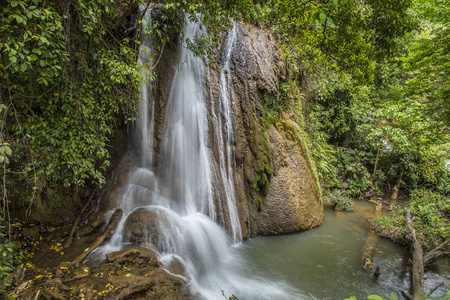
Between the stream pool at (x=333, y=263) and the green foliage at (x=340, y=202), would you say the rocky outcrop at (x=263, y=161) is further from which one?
the green foliage at (x=340, y=202)

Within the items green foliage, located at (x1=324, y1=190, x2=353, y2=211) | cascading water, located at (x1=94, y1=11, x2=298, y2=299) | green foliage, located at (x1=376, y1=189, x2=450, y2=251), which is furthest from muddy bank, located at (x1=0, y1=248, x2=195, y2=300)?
green foliage, located at (x1=324, y1=190, x2=353, y2=211)

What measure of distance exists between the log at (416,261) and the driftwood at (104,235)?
5.72 metres

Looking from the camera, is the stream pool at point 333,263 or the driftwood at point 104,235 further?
the stream pool at point 333,263

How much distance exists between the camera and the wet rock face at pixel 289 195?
24.3 ft

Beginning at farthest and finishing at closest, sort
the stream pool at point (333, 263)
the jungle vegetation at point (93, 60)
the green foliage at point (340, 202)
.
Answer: the green foliage at point (340, 202) < the stream pool at point (333, 263) < the jungle vegetation at point (93, 60)

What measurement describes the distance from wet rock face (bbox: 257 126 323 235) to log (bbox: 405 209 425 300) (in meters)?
2.47

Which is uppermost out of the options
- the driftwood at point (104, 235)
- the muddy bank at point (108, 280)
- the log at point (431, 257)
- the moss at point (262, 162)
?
the moss at point (262, 162)

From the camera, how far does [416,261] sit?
588 cm

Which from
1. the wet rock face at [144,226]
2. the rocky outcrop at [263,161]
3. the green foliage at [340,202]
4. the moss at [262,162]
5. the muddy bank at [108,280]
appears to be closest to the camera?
the muddy bank at [108,280]

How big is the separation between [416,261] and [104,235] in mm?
7104

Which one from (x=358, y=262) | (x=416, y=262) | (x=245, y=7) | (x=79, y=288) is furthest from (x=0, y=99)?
(x=416, y=262)

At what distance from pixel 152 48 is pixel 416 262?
870 cm

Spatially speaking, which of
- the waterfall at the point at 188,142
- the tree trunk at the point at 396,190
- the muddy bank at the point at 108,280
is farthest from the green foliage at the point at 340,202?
the muddy bank at the point at 108,280

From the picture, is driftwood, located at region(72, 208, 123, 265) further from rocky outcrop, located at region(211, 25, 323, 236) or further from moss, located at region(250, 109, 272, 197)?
moss, located at region(250, 109, 272, 197)
